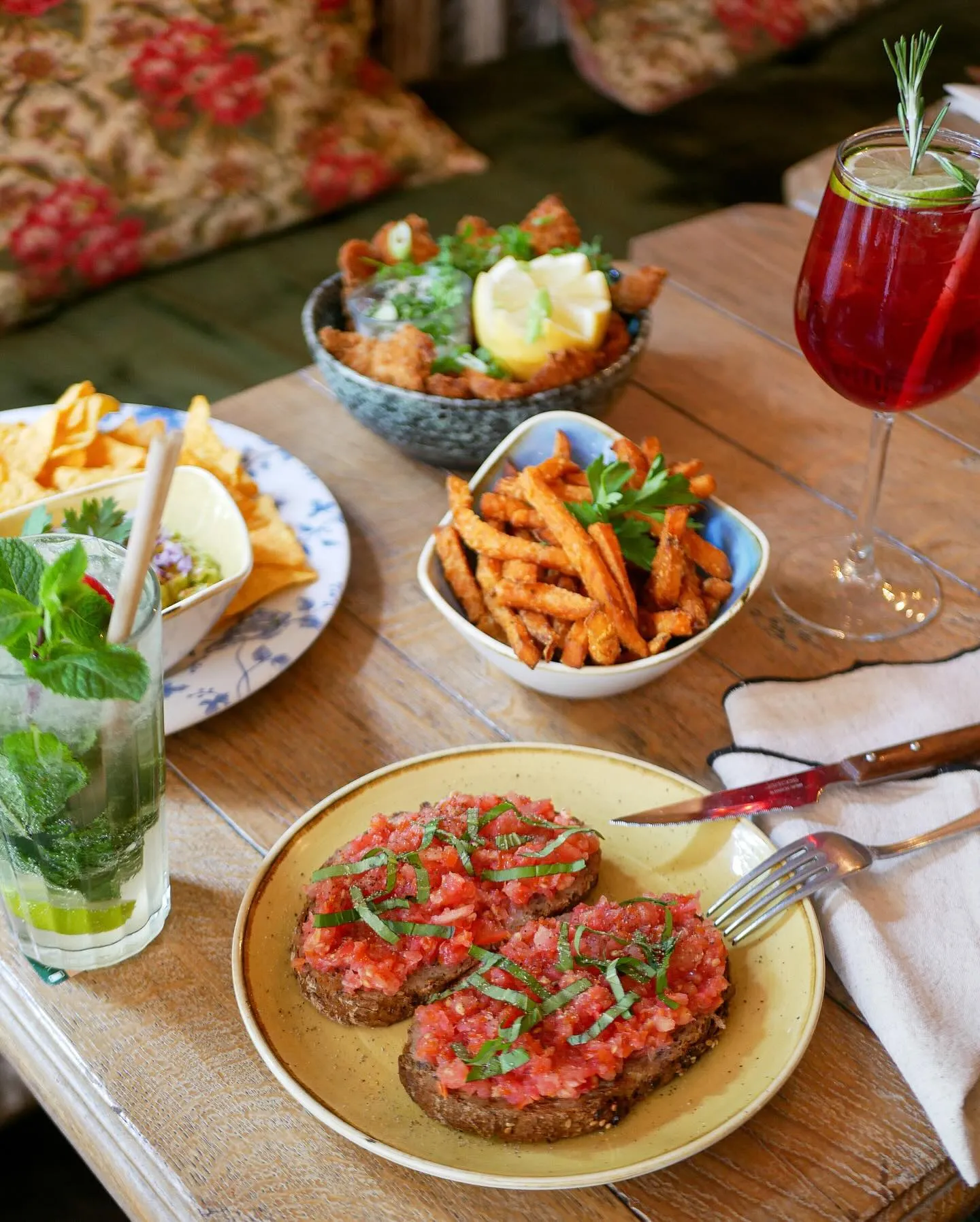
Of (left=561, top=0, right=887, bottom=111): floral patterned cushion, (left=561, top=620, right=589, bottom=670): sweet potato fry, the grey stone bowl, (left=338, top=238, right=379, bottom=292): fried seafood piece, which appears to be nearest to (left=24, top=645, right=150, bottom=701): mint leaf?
(left=561, top=620, right=589, bottom=670): sweet potato fry

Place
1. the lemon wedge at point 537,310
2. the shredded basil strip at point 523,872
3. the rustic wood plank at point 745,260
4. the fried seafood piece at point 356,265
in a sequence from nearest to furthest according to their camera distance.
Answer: the shredded basil strip at point 523,872 < the lemon wedge at point 537,310 < the fried seafood piece at point 356,265 < the rustic wood plank at point 745,260

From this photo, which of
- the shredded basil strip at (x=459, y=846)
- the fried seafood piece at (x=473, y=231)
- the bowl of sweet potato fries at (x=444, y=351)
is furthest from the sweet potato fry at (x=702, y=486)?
the fried seafood piece at (x=473, y=231)

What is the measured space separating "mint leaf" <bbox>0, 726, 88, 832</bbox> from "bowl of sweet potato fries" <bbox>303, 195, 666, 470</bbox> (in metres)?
0.67

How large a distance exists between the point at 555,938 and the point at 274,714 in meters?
0.42

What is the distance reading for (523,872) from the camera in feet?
3.12

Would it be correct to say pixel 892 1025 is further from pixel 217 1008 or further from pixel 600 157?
pixel 600 157

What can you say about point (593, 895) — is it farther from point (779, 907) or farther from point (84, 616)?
point (84, 616)

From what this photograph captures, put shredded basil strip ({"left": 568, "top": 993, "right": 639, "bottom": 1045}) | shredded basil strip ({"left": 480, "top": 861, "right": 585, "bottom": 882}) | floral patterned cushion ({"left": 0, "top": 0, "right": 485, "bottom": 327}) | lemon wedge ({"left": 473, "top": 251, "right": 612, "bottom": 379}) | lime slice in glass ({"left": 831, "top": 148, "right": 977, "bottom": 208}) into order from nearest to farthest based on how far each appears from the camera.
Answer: shredded basil strip ({"left": 568, "top": 993, "right": 639, "bottom": 1045}), shredded basil strip ({"left": 480, "top": 861, "right": 585, "bottom": 882}), lime slice in glass ({"left": 831, "top": 148, "right": 977, "bottom": 208}), lemon wedge ({"left": 473, "top": 251, "right": 612, "bottom": 379}), floral patterned cushion ({"left": 0, "top": 0, "right": 485, "bottom": 327})

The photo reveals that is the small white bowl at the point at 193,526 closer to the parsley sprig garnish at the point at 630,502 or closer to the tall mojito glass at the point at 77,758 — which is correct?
the tall mojito glass at the point at 77,758

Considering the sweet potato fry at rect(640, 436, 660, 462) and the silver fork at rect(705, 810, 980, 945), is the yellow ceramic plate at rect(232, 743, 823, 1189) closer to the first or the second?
the silver fork at rect(705, 810, 980, 945)

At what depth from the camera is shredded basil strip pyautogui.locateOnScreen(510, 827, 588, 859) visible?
0.97m

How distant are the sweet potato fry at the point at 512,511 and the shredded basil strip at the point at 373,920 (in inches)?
17.1

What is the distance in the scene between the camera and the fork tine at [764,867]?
3.18 ft

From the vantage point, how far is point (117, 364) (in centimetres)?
244
